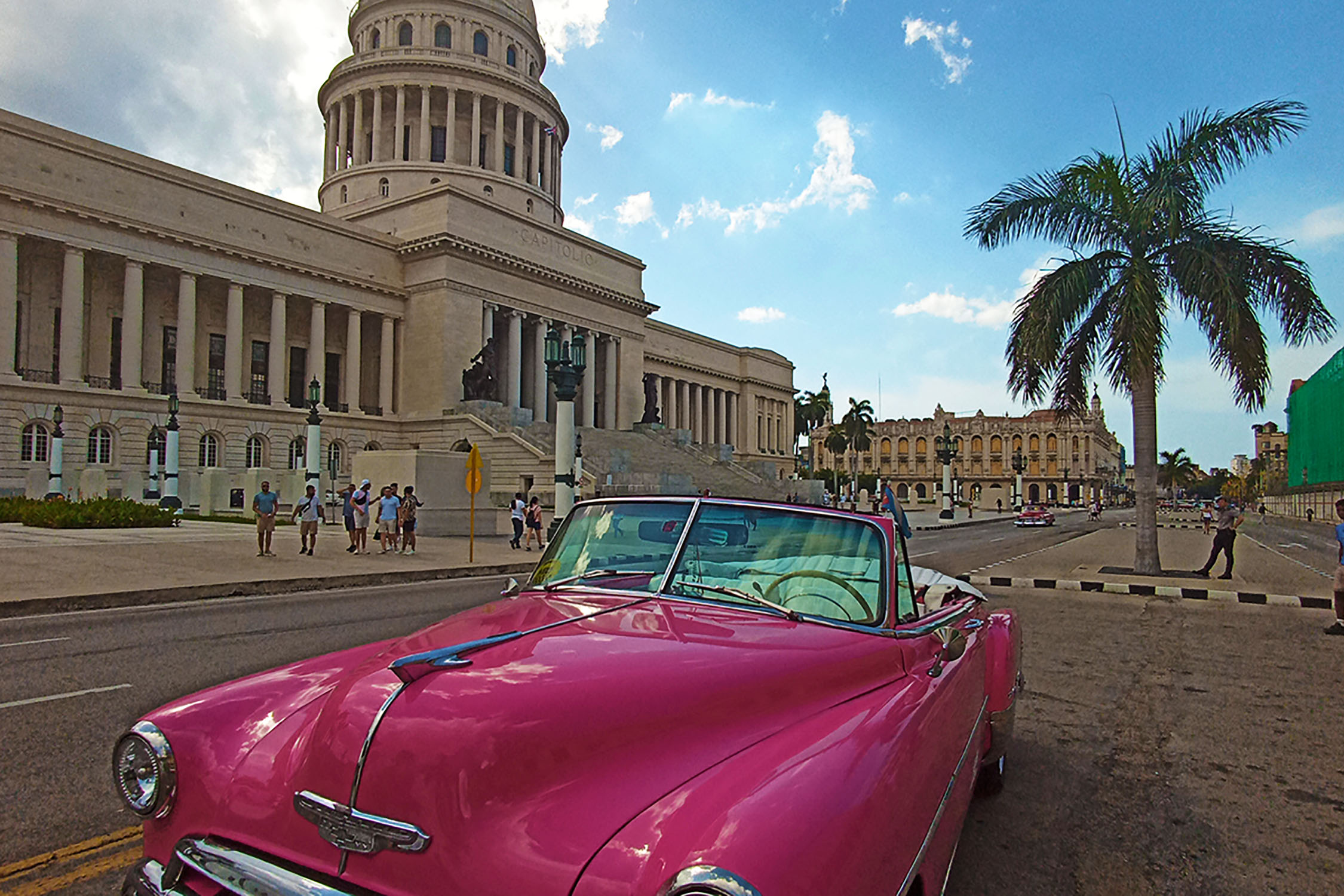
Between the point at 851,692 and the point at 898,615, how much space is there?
1.93 ft

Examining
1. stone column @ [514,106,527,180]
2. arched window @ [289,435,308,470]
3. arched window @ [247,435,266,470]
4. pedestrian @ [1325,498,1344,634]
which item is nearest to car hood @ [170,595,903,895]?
pedestrian @ [1325,498,1344,634]

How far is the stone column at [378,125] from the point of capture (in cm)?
5481

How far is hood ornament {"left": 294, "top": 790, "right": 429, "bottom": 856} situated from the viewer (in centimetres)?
171

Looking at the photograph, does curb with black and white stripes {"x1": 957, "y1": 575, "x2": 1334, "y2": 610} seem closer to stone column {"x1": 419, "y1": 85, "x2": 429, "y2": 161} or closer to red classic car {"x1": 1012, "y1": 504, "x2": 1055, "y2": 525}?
red classic car {"x1": 1012, "y1": 504, "x2": 1055, "y2": 525}

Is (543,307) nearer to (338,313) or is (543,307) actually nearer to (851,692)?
(338,313)

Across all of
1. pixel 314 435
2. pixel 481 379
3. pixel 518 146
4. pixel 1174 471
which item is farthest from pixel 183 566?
pixel 1174 471

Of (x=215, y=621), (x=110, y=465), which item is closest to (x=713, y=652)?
(x=215, y=621)

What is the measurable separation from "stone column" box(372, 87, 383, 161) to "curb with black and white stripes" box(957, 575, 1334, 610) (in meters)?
52.8

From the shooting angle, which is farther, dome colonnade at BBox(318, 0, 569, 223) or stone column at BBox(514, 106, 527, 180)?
stone column at BBox(514, 106, 527, 180)

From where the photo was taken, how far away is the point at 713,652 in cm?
227

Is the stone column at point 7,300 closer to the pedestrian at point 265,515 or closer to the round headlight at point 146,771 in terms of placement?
the pedestrian at point 265,515

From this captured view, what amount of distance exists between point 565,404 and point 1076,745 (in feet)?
61.1

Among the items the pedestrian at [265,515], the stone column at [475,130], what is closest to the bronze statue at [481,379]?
the stone column at [475,130]

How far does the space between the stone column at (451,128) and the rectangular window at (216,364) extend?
21.9m
